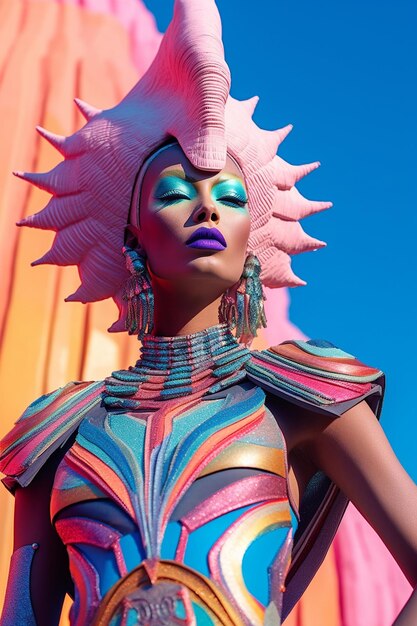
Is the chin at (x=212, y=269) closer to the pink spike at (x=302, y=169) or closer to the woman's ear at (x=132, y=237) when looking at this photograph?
the woman's ear at (x=132, y=237)

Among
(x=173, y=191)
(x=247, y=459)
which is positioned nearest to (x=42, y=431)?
(x=247, y=459)

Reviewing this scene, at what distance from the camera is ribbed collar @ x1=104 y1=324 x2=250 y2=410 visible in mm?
1996

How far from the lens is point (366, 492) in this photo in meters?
1.84

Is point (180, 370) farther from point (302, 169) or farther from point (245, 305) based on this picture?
point (302, 169)

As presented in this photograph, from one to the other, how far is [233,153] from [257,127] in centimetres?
22

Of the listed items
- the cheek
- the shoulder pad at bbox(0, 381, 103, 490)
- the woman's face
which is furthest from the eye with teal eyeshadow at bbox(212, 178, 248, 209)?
the shoulder pad at bbox(0, 381, 103, 490)

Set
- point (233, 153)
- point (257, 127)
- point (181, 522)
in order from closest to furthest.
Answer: point (181, 522)
point (233, 153)
point (257, 127)

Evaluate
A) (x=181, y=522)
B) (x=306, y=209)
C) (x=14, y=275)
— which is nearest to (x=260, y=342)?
(x=14, y=275)

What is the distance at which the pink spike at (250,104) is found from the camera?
8.25 feet

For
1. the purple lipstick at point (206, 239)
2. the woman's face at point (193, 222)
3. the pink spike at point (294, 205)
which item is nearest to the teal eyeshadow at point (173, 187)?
the woman's face at point (193, 222)

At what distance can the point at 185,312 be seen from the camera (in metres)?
2.14

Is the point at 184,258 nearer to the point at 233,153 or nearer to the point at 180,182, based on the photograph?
the point at 180,182

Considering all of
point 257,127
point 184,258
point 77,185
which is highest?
point 257,127

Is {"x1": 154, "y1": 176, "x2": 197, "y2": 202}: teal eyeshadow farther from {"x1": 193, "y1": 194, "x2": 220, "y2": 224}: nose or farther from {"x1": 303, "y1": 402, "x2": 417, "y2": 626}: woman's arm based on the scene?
{"x1": 303, "y1": 402, "x2": 417, "y2": 626}: woman's arm
